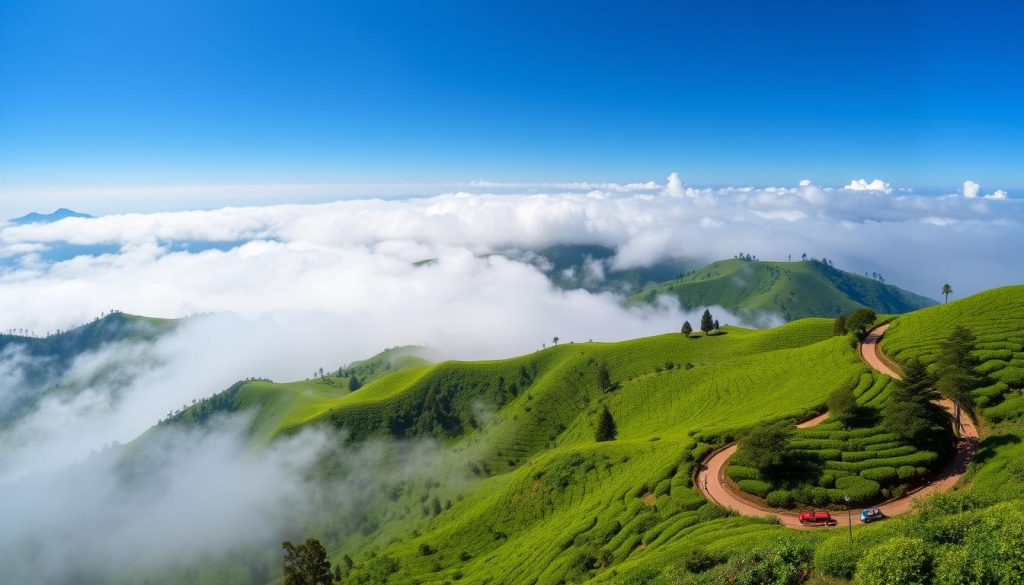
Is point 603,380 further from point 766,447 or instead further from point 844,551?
point 844,551

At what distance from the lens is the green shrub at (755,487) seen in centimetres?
5369

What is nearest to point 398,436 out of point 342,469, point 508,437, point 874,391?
point 342,469

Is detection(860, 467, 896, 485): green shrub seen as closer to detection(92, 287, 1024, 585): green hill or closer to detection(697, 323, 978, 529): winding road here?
detection(92, 287, 1024, 585): green hill

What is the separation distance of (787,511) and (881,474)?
432 inches

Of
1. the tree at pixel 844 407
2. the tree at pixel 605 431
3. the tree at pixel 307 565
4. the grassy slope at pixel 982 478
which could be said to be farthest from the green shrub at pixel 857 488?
the tree at pixel 605 431

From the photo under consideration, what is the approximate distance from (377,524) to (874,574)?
164650 millimetres

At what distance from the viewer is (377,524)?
536ft

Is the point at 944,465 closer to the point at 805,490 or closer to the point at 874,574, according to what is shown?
the point at 805,490

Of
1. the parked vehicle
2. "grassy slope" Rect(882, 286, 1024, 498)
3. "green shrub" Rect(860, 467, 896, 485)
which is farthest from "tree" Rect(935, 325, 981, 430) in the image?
the parked vehicle

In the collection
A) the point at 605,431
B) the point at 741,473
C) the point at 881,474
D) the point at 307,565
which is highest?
the point at 881,474

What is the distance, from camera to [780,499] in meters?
51.5

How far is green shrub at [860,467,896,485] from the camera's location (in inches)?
1991

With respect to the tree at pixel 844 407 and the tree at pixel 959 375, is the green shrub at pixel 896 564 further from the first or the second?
the tree at pixel 959 375

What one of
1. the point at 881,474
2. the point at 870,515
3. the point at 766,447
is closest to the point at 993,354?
the point at 881,474
